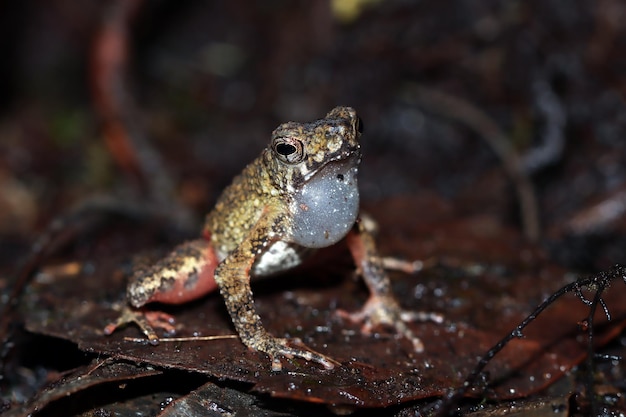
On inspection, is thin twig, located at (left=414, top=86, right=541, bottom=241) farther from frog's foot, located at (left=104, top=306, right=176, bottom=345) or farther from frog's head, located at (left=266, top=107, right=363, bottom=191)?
frog's foot, located at (left=104, top=306, right=176, bottom=345)

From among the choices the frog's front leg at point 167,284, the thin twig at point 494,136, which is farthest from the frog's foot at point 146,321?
the thin twig at point 494,136

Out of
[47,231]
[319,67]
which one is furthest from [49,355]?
[319,67]

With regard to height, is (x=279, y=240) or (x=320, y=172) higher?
(x=320, y=172)

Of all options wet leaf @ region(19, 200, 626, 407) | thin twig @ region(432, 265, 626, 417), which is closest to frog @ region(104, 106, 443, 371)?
wet leaf @ region(19, 200, 626, 407)

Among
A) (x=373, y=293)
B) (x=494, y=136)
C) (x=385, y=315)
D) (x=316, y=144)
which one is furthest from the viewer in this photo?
(x=494, y=136)

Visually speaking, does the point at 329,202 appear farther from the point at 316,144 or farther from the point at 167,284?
the point at 167,284

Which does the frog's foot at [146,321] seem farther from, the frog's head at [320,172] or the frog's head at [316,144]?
the frog's head at [316,144]

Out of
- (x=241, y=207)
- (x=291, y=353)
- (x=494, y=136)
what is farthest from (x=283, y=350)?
(x=494, y=136)

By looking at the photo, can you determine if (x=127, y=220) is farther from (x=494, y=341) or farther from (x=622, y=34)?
(x=622, y=34)
